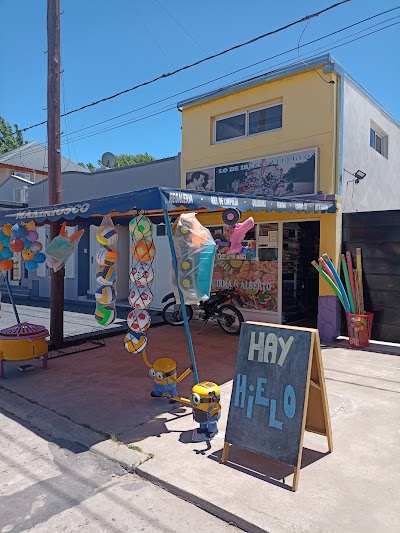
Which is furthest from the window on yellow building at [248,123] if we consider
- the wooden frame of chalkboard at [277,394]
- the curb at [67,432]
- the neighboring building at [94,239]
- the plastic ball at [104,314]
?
the curb at [67,432]

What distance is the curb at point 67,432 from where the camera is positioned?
143 inches

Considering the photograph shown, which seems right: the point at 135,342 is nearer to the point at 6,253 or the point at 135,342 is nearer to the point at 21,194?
the point at 6,253

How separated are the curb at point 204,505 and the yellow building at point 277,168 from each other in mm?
4181

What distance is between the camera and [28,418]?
452 cm

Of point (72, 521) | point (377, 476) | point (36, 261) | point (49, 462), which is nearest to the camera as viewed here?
point (72, 521)

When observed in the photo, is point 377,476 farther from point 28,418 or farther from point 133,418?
point 28,418

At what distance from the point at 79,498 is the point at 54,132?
610cm

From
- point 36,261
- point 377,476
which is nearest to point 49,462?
point 377,476

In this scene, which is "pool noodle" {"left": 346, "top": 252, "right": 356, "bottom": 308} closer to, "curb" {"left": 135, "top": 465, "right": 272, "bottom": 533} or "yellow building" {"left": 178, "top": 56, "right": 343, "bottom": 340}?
"yellow building" {"left": 178, "top": 56, "right": 343, "bottom": 340}

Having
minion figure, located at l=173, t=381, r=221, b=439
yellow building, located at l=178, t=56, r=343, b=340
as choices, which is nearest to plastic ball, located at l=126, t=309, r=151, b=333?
minion figure, located at l=173, t=381, r=221, b=439

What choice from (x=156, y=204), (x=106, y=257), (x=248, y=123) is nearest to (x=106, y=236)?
(x=106, y=257)

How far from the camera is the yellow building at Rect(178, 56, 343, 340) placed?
7.76 meters

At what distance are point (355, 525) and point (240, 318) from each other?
5.74 meters

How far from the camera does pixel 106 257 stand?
17.1 feet
